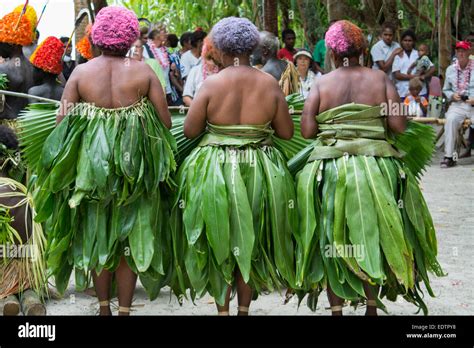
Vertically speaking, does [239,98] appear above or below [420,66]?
above

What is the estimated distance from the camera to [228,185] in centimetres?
508

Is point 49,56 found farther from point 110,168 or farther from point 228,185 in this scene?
point 228,185

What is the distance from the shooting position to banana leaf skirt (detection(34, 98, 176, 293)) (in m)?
5.05

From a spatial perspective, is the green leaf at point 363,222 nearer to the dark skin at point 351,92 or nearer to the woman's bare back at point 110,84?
the dark skin at point 351,92

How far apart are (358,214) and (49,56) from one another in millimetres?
3188

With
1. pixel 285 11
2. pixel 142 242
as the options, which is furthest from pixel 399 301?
pixel 285 11

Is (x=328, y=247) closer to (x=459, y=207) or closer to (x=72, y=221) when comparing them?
(x=72, y=221)

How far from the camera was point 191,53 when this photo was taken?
12.0 metres

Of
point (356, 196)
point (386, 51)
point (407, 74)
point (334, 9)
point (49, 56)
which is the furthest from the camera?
point (386, 51)

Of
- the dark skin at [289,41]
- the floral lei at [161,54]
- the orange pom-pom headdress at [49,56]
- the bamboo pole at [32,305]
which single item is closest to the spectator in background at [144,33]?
the floral lei at [161,54]

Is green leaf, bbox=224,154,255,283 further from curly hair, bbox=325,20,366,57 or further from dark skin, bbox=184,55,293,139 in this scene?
curly hair, bbox=325,20,366,57

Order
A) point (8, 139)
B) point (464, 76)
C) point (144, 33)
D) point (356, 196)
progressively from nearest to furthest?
point (356, 196)
point (8, 139)
point (144, 33)
point (464, 76)

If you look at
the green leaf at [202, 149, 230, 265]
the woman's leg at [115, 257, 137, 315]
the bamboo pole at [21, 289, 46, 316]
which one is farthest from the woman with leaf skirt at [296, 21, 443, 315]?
the bamboo pole at [21, 289, 46, 316]

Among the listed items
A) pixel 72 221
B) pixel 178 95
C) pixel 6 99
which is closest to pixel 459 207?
pixel 178 95
